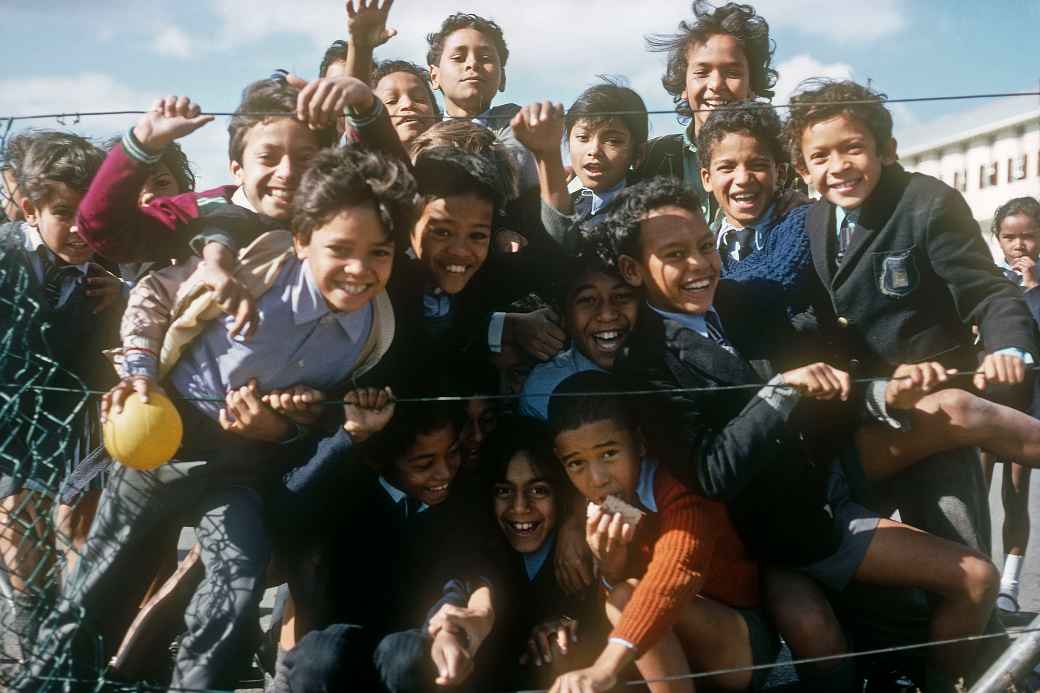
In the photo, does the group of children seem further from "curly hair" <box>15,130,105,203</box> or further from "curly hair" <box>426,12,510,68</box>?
"curly hair" <box>426,12,510,68</box>

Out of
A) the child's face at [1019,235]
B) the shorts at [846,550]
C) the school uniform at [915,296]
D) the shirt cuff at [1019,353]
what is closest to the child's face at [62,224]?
the school uniform at [915,296]

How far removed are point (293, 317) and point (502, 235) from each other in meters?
0.71

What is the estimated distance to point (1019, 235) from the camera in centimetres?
489

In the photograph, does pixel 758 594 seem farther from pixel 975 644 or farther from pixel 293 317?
pixel 293 317

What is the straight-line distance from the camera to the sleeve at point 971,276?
8.18 ft

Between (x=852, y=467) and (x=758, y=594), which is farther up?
(x=852, y=467)

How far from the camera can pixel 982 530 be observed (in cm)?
265

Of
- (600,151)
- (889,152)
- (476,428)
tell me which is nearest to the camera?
(476,428)

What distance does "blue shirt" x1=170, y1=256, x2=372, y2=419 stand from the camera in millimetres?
2357

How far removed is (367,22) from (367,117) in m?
0.28

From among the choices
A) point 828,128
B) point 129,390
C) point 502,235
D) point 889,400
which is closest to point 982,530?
point 889,400

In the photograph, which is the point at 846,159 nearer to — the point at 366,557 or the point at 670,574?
the point at 670,574

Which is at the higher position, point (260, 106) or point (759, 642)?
point (260, 106)

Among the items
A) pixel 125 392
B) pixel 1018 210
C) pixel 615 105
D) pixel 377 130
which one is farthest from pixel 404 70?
pixel 1018 210
